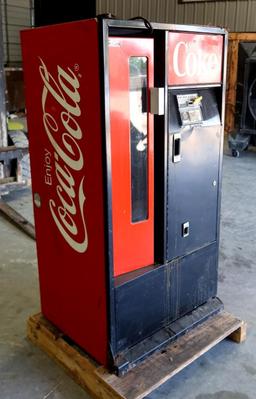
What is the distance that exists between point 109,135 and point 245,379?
1262mm

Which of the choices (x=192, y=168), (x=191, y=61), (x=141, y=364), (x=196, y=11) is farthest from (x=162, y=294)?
(x=196, y=11)

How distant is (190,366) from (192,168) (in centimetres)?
93

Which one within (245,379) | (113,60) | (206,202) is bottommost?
(245,379)

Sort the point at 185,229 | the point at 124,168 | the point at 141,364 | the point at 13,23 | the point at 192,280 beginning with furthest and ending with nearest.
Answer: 1. the point at 13,23
2. the point at 192,280
3. the point at 185,229
4. the point at 141,364
5. the point at 124,168

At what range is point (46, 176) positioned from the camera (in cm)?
190

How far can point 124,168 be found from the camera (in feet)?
5.55

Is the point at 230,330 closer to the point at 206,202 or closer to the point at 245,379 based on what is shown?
the point at 245,379

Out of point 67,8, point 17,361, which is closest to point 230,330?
point 17,361

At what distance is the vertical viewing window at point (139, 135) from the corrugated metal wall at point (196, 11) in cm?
656

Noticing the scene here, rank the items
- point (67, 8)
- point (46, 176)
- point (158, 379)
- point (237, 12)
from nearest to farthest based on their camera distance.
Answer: point (158, 379) < point (46, 176) < point (237, 12) < point (67, 8)

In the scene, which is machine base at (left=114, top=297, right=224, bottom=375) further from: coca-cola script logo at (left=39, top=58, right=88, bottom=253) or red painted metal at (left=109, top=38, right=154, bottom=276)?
coca-cola script logo at (left=39, top=58, right=88, bottom=253)

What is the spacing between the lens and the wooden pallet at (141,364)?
175cm

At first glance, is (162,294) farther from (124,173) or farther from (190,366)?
(124,173)

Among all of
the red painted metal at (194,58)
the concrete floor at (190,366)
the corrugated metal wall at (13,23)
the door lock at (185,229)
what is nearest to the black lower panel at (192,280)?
the door lock at (185,229)
